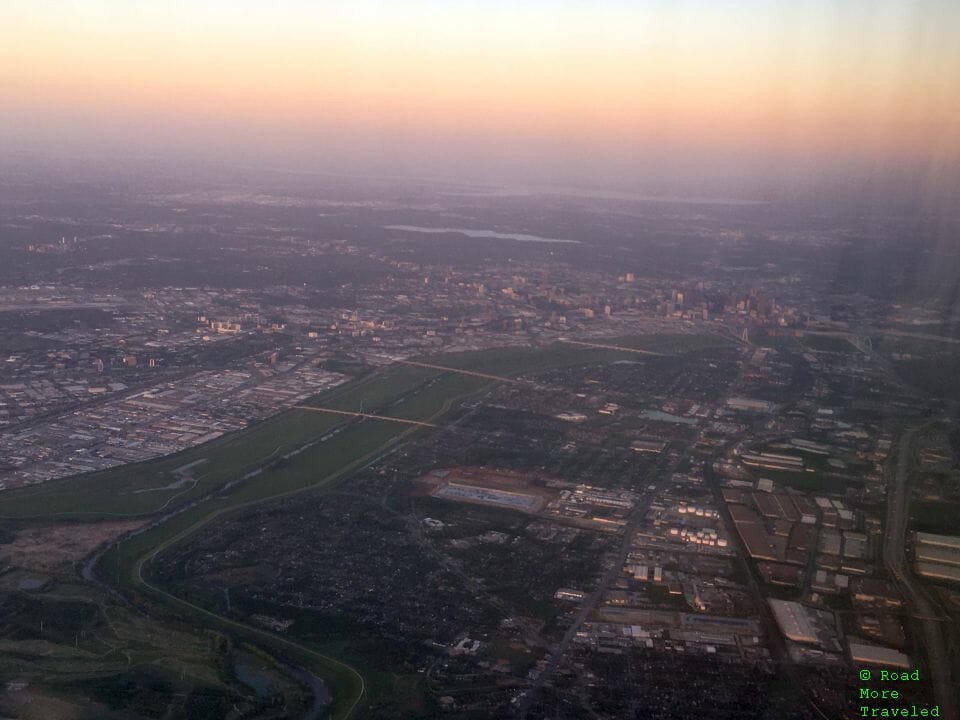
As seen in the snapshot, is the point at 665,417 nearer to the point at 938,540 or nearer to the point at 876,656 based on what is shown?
the point at 938,540

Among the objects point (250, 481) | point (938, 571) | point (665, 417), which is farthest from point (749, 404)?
point (250, 481)

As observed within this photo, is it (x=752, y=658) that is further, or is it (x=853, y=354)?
(x=853, y=354)

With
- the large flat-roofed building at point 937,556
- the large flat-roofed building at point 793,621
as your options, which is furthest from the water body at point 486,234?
the large flat-roofed building at point 793,621

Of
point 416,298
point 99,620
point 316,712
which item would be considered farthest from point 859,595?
point 416,298

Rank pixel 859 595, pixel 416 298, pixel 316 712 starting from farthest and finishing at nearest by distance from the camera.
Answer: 1. pixel 416 298
2. pixel 859 595
3. pixel 316 712

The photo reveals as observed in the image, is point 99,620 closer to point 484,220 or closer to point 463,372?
point 463,372

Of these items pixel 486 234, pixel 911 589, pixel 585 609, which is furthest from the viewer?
pixel 486 234

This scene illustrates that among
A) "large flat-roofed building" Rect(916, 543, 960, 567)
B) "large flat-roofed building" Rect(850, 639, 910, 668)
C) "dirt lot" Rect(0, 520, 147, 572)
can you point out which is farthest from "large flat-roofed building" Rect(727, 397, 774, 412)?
"dirt lot" Rect(0, 520, 147, 572)
